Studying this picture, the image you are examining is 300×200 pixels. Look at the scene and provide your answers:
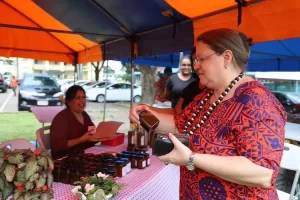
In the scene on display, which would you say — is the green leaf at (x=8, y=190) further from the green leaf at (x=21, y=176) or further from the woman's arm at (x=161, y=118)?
the woman's arm at (x=161, y=118)

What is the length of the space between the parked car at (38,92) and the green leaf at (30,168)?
912 centimetres

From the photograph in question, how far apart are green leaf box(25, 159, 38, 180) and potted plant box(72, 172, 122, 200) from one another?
0.21 metres

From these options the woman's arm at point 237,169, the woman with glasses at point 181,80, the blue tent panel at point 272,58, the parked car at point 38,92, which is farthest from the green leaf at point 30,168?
the parked car at point 38,92

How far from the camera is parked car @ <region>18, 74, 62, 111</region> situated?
33.4ft

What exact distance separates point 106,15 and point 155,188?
2102 millimetres

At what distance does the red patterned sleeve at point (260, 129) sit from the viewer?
88cm

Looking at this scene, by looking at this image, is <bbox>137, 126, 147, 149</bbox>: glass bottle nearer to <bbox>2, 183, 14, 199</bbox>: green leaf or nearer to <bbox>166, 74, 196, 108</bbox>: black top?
<bbox>2, 183, 14, 199</bbox>: green leaf

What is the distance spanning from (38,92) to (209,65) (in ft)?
33.8

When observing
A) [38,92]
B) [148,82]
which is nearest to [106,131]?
[148,82]

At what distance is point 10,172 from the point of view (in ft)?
4.72

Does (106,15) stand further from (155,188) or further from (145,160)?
(155,188)

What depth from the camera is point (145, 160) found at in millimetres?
2074

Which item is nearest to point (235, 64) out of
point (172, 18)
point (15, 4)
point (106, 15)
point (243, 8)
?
point (243, 8)

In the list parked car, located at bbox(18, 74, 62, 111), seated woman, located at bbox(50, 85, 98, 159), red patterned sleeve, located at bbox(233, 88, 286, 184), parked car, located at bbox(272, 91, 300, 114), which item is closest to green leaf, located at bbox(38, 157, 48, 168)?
red patterned sleeve, located at bbox(233, 88, 286, 184)
